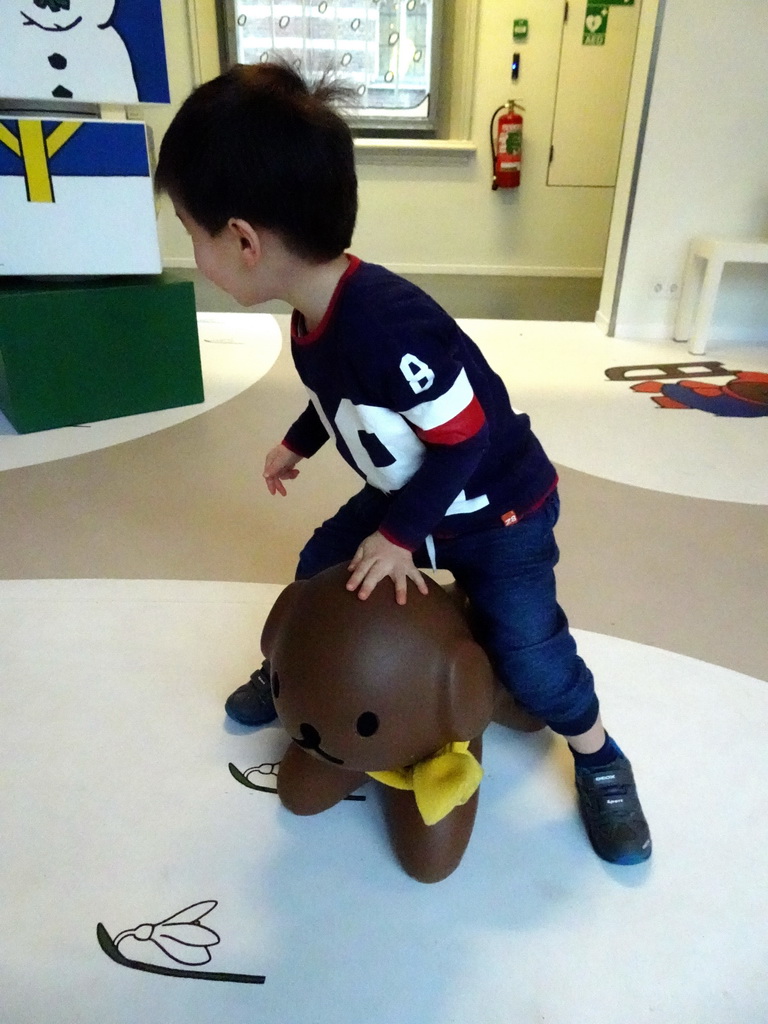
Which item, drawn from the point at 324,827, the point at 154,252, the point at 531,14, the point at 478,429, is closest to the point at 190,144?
the point at 478,429

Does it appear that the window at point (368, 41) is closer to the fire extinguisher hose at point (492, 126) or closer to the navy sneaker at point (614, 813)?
the fire extinguisher hose at point (492, 126)

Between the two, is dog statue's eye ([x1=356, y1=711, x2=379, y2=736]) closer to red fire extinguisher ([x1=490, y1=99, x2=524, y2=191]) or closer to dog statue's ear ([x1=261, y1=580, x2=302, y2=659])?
dog statue's ear ([x1=261, y1=580, x2=302, y2=659])

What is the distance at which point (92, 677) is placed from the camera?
906mm

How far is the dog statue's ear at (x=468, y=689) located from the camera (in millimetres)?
621

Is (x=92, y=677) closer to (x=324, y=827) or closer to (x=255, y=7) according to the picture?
(x=324, y=827)

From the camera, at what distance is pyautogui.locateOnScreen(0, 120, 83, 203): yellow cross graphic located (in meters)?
1.38

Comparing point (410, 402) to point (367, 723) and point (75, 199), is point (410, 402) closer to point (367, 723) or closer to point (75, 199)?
point (367, 723)

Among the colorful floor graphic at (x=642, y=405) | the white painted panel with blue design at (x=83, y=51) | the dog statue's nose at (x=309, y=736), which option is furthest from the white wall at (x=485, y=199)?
the dog statue's nose at (x=309, y=736)

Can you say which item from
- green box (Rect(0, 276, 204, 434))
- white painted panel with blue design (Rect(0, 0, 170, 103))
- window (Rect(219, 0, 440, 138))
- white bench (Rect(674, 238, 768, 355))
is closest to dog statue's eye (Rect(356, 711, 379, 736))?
green box (Rect(0, 276, 204, 434))

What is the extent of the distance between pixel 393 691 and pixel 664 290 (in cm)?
208

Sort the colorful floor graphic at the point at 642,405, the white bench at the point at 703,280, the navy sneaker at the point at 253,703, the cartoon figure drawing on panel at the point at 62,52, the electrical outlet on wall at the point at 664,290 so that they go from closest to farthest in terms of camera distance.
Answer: the navy sneaker at the point at 253,703, the cartoon figure drawing on panel at the point at 62,52, the colorful floor graphic at the point at 642,405, the white bench at the point at 703,280, the electrical outlet on wall at the point at 664,290

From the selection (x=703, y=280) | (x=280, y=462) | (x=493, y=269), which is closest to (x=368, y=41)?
(x=493, y=269)

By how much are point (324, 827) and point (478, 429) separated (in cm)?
40

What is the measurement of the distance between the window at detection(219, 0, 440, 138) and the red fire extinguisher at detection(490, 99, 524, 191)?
0.32 metres
